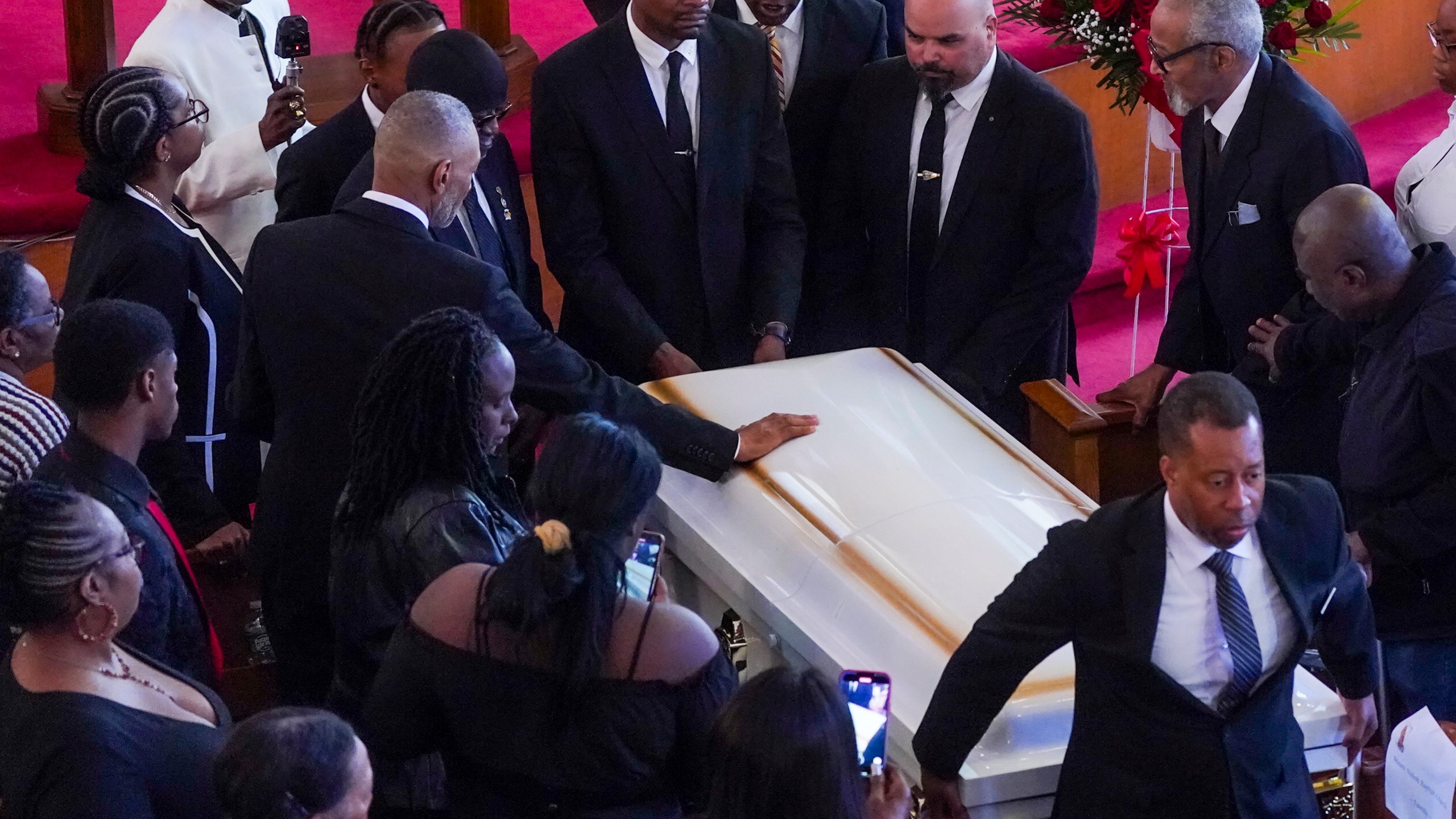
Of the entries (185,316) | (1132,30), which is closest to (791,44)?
(1132,30)

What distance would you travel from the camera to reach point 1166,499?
2.17 metres

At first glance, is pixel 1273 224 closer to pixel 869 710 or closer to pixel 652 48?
pixel 652 48

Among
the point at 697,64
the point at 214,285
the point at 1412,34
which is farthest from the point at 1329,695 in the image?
the point at 1412,34

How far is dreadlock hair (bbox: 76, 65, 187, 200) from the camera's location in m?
3.21

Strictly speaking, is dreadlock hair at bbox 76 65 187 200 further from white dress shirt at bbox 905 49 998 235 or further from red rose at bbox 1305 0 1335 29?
red rose at bbox 1305 0 1335 29

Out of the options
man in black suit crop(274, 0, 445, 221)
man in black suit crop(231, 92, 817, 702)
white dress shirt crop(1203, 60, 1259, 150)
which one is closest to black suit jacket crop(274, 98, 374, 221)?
man in black suit crop(274, 0, 445, 221)

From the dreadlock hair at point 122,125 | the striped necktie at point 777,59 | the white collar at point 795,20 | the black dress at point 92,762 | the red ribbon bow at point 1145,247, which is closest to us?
the black dress at point 92,762

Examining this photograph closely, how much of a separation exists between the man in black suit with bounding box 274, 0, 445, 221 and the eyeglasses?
122cm

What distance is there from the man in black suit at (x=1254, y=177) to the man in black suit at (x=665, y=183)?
811mm

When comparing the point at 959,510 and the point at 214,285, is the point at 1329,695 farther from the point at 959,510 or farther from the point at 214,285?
the point at 214,285

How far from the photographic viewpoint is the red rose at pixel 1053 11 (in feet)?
13.6

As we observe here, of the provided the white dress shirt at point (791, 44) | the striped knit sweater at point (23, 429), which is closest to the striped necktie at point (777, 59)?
the white dress shirt at point (791, 44)

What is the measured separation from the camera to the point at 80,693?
1.99m

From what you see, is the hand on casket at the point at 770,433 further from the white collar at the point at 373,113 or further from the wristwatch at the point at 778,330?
the white collar at the point at 373,113
